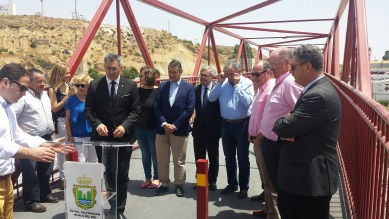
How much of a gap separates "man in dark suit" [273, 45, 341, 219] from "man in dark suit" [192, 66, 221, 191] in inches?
89.1

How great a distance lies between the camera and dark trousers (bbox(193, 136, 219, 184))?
5.12 m

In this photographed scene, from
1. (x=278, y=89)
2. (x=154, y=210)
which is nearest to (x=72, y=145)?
(x=154, y=210)

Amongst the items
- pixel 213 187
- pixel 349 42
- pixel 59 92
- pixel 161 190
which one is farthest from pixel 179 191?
pixel 349 42

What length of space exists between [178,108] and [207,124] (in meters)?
0.46

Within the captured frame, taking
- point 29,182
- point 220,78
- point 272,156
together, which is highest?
point 220,78

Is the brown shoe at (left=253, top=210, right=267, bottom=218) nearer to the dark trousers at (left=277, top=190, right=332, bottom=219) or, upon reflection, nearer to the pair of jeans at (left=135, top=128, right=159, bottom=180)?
the dark trousers at (left=277, top=190, right=332, bottom=219)

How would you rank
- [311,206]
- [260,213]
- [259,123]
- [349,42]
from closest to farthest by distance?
1. [311,206]
2. [259,123]
3. [260,213]
4. [349,42]

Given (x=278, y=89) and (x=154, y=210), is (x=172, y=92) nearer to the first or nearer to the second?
(x=154, y=210)

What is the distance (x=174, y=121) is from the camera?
4980 millimetres

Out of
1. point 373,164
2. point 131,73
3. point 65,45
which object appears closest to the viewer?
point 373,164

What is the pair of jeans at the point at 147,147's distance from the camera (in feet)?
17.4

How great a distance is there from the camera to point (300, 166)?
8.84 ft

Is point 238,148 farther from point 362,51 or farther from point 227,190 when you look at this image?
point 362,51

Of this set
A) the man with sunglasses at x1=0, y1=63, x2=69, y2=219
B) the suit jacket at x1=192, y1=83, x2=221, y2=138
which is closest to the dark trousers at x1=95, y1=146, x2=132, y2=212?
the man with sunglasses at x1=0, y1=63, x2=69, y2=219
